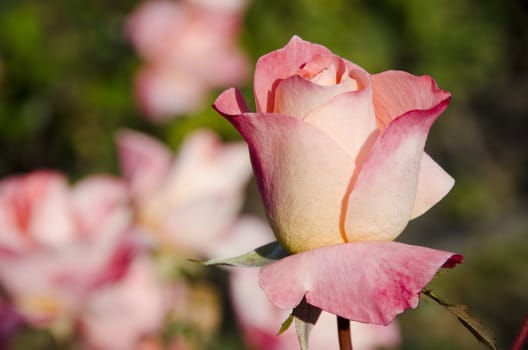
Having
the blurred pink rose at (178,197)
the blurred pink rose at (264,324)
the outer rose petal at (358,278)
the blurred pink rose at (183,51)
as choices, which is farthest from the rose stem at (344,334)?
the blurred pink rose at (183,51)

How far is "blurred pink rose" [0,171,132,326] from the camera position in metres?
0.95

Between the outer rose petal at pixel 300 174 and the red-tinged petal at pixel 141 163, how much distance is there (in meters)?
0.69

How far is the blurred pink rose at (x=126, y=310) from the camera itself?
0.99m

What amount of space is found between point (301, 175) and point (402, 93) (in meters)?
0.05

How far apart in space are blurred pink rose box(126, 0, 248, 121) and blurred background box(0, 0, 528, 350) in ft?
0.09

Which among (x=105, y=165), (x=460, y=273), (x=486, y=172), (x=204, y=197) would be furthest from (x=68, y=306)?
(x=486, y=172)

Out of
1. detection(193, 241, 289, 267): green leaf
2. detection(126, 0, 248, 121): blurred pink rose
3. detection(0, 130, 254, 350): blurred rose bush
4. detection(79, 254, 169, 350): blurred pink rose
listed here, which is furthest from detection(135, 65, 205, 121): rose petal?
detection(193, 241, 289, 267): green leaf

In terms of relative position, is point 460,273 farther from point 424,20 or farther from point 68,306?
point 68,306

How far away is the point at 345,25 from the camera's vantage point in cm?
279

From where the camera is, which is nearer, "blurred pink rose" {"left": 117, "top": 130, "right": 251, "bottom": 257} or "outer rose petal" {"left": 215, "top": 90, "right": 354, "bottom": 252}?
"outer rose petal" {"left": 215, "top": 90, "right": 354, "bottom": 252}

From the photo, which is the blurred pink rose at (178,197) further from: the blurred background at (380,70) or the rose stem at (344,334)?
the rose stem at (344,334)

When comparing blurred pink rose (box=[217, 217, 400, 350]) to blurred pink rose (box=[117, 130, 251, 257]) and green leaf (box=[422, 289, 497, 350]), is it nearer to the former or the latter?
blurred pink rose (box=[117, 130, 251, 257])

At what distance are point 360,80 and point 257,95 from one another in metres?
0.04

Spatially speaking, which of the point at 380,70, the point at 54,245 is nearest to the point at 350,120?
the point at 54,245
